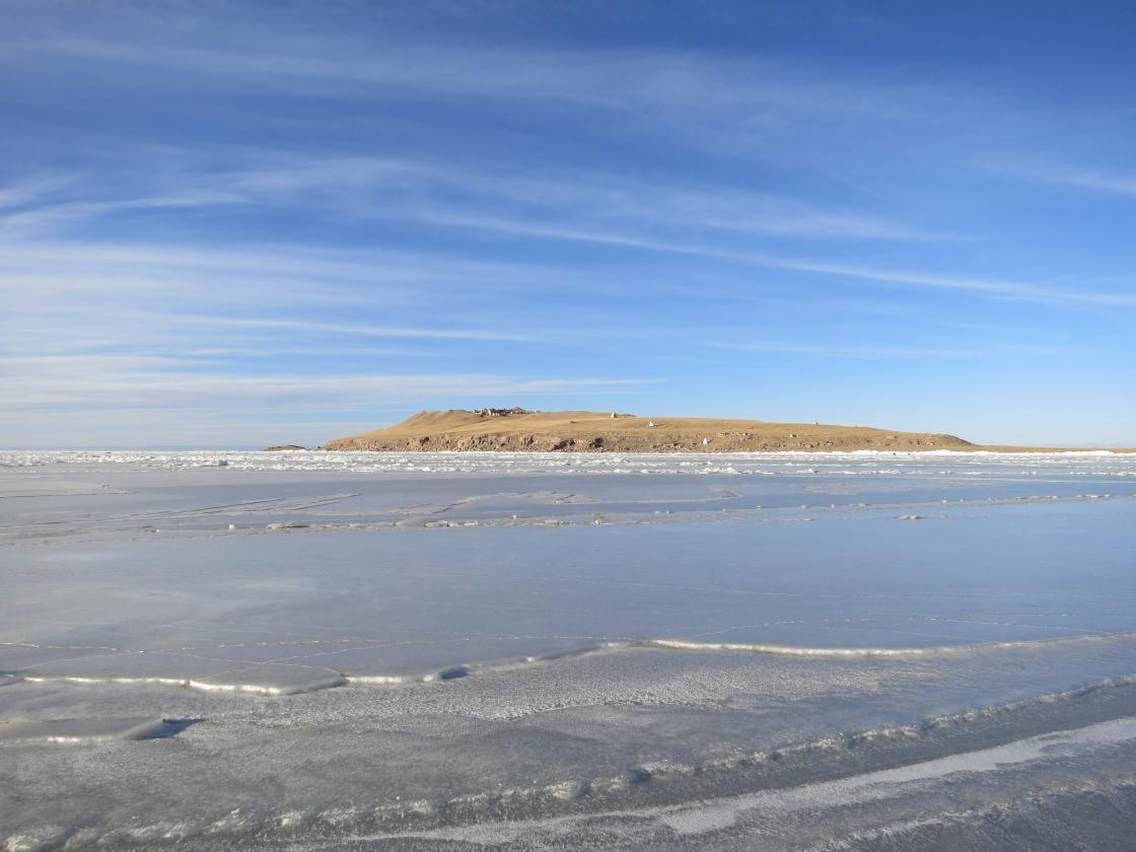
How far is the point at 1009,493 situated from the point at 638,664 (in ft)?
42.9

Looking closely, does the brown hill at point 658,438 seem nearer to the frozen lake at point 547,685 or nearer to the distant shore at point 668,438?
the distant shore at point 668,438

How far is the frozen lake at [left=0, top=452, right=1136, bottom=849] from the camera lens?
264 centimetres

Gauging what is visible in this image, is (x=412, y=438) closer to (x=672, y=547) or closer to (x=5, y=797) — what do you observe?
(x=672, y=547)

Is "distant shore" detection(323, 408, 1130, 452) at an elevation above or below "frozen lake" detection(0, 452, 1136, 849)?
above

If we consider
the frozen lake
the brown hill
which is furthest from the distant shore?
the frozen lake

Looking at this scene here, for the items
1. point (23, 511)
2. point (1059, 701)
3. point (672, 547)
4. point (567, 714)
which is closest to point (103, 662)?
point (567, 714)

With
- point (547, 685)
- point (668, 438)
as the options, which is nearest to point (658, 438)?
point (668, 438)

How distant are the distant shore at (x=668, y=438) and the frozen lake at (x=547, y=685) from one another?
3623 centimetres

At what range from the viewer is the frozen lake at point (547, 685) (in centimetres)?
264

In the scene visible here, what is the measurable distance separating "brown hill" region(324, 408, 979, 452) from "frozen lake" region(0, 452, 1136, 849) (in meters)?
36.3

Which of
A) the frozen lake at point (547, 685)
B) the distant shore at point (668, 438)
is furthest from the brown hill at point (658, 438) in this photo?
the frozen lake at point (547, 685)

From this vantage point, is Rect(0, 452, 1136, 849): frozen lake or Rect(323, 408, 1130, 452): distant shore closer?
Rect(0, 452, 1136, 849): frozen lake

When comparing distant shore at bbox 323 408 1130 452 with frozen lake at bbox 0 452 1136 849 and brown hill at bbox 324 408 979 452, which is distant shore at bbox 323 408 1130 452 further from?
frozen lake at bbox 0 452 1136 849

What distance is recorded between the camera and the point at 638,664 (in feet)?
13.7
